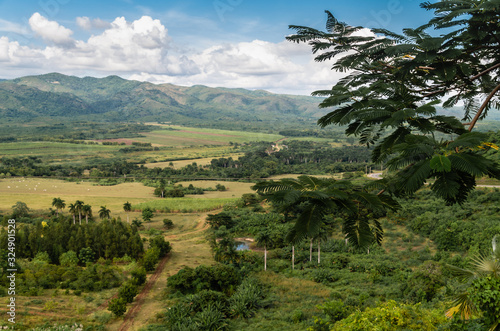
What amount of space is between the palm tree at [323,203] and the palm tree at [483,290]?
11.7 ft

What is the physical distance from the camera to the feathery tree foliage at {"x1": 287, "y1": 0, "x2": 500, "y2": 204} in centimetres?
317

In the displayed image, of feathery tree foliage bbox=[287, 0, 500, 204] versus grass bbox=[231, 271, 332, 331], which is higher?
feathery tree foliage bbox=[287, 0, 500, 204]

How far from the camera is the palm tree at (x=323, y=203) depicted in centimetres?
316

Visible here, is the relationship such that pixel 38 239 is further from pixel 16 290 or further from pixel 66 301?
pixel 66 301

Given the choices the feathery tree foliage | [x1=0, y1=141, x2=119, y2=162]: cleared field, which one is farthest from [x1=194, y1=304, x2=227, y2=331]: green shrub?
[x1=0, y1=141, x2=119, y2=162]: cleared field

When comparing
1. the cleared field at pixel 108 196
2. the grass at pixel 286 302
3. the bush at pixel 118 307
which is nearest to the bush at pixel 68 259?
the bush at pixel 118 307

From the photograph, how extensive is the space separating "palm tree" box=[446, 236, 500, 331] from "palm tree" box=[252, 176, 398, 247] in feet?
11.7

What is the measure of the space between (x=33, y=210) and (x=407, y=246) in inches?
2647

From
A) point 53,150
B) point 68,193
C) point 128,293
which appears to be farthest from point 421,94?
point 53,150

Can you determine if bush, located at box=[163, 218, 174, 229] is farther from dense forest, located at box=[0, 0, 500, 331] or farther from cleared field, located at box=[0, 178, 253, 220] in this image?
cleared field, located at box=[0, 178, 253, 220]

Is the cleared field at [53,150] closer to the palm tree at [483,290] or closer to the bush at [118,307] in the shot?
the bush at [118,307]

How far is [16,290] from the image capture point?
2611 centimetres

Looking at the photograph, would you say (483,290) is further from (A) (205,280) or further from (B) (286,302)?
(A) (205,280)

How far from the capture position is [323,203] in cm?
324
